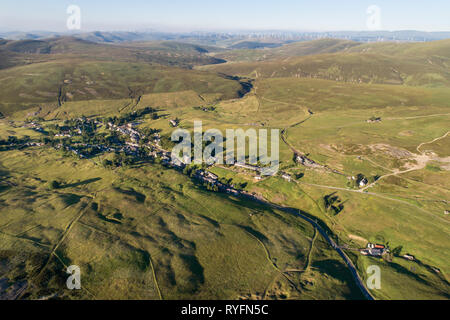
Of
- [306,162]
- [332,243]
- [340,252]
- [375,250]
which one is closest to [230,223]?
[332,243]

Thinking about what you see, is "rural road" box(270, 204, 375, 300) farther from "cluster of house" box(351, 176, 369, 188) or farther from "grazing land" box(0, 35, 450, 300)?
"cluster of house" box(351, 176, 369, 188)

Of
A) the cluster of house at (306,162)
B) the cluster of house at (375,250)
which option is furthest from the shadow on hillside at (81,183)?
the cluster of house at (375,250)

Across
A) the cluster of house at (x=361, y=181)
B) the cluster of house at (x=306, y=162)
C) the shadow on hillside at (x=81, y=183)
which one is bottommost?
the shadow on hillside at (x=81, y=183)

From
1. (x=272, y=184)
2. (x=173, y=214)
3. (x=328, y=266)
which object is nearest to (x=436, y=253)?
(x=328, y=266)

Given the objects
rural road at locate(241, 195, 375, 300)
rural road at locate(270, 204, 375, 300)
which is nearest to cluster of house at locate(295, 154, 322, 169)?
rural road at locate(241, 195, 375, 300)

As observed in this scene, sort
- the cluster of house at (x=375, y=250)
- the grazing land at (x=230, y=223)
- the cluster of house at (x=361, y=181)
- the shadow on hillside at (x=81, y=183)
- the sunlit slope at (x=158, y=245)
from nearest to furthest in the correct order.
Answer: the sunlit slope at (x=158, y=245)
the grazing land at (x=230, y=223)
the cluster of house at (x=375, y=250)
the cluster of house at (x=361, y=181)
the shadow on hillside at (x=81, y=183)

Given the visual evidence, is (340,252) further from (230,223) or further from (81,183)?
(81,183)

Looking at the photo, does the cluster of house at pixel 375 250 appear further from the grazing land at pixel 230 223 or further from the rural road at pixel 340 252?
the rural road at pixel 340 252

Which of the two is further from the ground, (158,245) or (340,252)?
(158,245)
